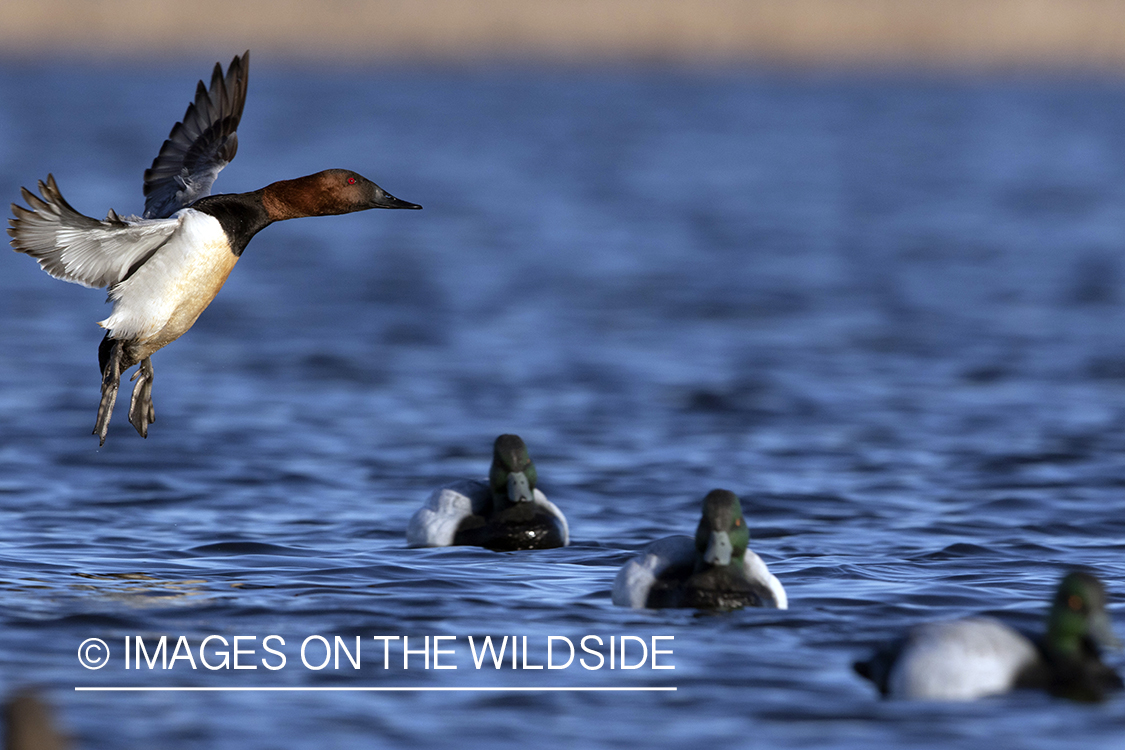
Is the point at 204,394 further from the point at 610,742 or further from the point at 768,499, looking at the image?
the point at 610,742

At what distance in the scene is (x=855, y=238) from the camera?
27.8 metres

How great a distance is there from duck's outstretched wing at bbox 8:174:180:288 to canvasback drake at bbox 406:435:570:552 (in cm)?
236

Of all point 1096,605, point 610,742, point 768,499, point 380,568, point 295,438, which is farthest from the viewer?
point 295,438

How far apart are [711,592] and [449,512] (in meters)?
2.38

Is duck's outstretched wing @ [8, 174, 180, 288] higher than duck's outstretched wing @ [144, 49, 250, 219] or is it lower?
lower

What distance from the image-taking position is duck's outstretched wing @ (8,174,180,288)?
303 inches

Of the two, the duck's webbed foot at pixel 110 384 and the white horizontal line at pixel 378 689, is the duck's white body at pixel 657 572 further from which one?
the duck's webbed foot at pixel 110 384

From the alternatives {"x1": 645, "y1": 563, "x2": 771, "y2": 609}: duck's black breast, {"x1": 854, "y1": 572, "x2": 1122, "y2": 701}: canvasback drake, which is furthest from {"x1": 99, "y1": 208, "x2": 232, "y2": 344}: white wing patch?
{"x1": 854, "y1": 572, "x2": 1122, "y2": 701}: canvasback drake

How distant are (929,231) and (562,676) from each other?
76.9 ft

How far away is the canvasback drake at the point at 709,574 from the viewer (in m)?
7.67

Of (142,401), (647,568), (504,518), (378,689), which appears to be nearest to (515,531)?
(504,518)

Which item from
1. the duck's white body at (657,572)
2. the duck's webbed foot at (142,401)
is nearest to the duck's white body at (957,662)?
the duck's white body at (657,572)

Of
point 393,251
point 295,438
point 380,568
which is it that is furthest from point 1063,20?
point 380,568

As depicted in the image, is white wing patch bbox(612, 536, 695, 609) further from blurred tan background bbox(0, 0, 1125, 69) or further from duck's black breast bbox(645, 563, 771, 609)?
blurred tan background bbox(0, 0, 1125, 69)
